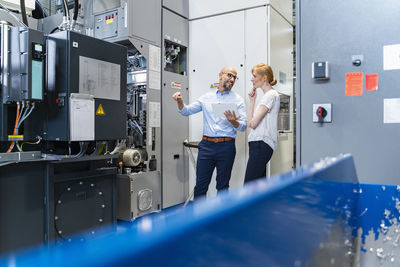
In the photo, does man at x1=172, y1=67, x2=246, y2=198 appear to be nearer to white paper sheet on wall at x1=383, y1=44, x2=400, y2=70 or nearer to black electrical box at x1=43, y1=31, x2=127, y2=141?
black electrical box at x1=43, y1=31, x2=127, y2=141

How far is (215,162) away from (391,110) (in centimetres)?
169

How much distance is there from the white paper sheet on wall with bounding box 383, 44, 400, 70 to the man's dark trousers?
1.56 metres

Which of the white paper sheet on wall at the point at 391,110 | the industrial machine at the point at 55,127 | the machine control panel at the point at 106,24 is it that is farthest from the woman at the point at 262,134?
the machine control panel at the point at 106,24

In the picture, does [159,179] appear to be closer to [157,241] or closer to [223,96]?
[223,96]

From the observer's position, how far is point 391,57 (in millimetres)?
2055

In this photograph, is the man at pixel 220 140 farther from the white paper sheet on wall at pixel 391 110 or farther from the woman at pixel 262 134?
the white paper sheet on wall at pixel 391 110

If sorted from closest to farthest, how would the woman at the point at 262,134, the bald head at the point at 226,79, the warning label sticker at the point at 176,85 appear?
the woman at the point at 262,134
the bald head at the point at 226,79
the warning label sticker at the point at 176,85

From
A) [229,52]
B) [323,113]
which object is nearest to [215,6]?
[229,52]

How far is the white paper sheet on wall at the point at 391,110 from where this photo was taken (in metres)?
2.05

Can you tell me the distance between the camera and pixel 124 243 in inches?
11.8

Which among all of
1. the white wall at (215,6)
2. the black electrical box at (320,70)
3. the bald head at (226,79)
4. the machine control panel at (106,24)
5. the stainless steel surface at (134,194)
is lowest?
the stainless steel surface at (134,194)

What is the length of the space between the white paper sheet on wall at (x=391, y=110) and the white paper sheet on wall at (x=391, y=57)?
202mm

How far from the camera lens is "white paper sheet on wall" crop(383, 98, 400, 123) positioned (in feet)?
6.72

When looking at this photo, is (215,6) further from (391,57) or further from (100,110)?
(391,57)
